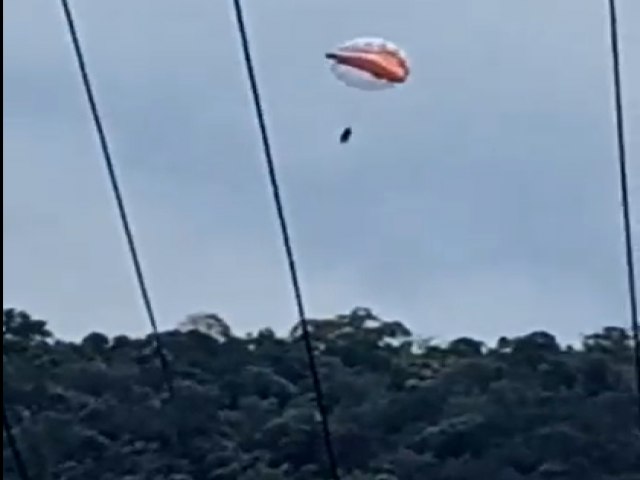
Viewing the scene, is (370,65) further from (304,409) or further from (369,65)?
(304,409)

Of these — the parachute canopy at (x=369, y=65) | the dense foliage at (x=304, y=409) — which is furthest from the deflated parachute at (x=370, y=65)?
the dense foliage at (x=304, y=409)

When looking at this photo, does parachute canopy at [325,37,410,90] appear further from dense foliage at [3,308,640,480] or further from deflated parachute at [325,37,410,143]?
dense foliage at [3,308,640,480]

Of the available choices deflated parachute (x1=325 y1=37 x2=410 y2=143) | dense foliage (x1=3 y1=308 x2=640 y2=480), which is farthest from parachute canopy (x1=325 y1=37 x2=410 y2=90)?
dense foliage (x1=3 y1=308 x2=640 y2=480)

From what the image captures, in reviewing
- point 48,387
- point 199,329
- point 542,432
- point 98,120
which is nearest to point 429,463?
point 542,432

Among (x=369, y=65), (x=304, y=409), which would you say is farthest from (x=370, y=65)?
(x=304, y=409)

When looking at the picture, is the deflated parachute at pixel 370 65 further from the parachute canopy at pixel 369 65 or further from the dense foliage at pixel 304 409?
the dense foliage at pixel 304 409

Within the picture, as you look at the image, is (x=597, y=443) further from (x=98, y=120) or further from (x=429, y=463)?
(x=98, y=120)
